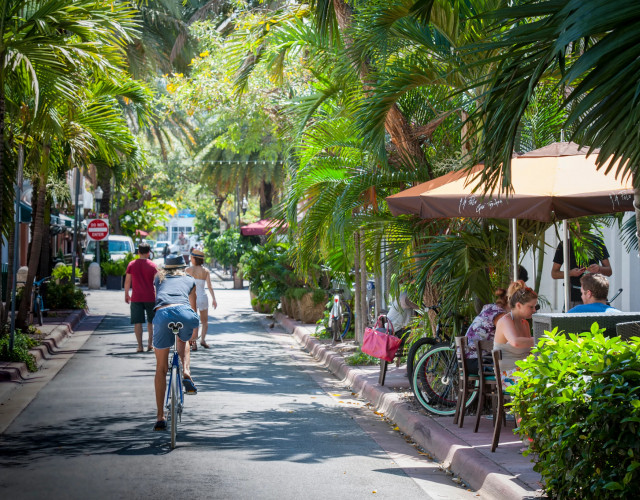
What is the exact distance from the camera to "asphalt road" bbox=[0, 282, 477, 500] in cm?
665

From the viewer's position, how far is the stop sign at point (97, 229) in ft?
104

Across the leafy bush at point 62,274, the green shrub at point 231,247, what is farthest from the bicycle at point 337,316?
the green shrub at point 231,247

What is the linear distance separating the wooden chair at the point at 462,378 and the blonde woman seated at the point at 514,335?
0.45 metres

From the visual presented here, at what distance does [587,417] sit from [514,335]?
10.0 ft

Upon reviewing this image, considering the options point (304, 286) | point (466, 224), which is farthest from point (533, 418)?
point (304, 286)

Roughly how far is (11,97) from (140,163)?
18.3 ft

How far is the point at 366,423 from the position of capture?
9.79 metres

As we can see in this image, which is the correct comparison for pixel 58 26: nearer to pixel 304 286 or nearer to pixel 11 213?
pixel 11 213

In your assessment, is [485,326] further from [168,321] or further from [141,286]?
[141,286]

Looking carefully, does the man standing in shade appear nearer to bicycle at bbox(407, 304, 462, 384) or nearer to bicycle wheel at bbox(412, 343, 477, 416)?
bicycle at bbox(407, 304, 462, 384)

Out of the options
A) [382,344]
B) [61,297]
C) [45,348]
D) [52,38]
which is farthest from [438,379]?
[61,297]

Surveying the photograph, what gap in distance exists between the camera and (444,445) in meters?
7.89

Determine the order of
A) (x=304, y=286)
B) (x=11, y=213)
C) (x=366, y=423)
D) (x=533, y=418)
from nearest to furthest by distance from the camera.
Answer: (x=533, y=418)
(x=366, y=423)
(x=11, y=213)
(x=304, y=286)

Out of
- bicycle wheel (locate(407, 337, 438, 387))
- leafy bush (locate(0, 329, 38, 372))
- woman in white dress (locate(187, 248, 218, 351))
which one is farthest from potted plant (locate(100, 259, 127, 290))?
bicycle wheel (locate(407, 337, 438, 387))
